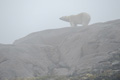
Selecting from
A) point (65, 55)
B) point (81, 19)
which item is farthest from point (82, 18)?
point (65, 55)

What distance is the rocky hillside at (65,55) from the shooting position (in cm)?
1295

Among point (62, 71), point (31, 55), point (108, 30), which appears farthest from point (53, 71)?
point (108, 30)

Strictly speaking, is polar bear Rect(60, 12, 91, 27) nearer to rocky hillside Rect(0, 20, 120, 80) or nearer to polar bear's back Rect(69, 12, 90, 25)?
polar bear's back Rect(69, 12, 90, 25)

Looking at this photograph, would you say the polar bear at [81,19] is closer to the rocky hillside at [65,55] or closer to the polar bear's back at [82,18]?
the polar bear's back at [82,18]

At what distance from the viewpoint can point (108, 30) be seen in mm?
16125

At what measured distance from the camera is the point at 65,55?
17.2m

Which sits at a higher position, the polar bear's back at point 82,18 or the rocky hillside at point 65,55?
the polar bear's back at point 82,18

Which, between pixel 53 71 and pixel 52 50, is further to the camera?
pixel 52 50

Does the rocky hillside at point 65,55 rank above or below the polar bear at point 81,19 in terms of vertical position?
below

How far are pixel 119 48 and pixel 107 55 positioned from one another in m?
1.11

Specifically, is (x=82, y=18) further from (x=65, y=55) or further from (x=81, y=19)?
(x=65, y=55)

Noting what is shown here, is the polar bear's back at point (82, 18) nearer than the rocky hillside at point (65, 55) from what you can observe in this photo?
No

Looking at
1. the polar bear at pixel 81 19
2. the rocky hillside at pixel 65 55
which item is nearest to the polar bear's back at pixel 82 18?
the polar bear at pixel 81 19

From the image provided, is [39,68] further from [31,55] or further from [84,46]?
[84,46]
